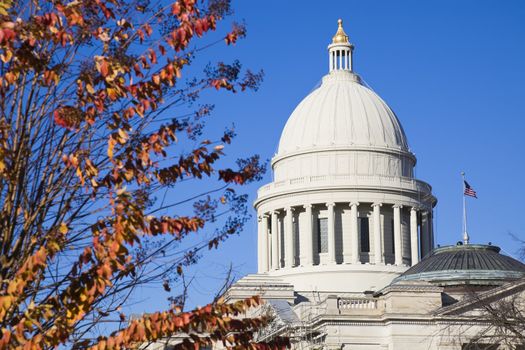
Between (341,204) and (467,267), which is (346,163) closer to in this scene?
(341,204)

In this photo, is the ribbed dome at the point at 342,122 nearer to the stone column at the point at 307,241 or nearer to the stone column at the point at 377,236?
the stone column at the point at 307,241

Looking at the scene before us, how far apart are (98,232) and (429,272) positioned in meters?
66.4

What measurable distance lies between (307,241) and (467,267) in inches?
933

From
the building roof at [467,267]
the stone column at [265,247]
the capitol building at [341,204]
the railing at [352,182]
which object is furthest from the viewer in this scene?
the stone column at [265,247]

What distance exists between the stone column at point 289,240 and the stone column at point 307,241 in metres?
0.89

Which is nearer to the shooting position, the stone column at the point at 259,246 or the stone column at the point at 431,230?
the stone column at the point at 431,230

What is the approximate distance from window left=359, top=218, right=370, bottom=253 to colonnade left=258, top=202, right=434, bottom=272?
38 centimetres

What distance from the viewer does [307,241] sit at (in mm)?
101625

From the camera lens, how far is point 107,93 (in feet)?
51.1

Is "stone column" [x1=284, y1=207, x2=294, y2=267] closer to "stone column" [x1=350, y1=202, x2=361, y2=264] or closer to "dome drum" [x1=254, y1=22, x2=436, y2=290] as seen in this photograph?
"dome drum" [x1=254, y1=22, x2=436, y2=290]

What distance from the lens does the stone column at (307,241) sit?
101 meters

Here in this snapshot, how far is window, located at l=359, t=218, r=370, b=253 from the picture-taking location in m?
103

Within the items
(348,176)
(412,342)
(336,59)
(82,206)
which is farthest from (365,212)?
(82,206)

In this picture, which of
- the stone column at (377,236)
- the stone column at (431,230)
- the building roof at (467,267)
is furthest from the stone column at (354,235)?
the building roof at (467,267)
